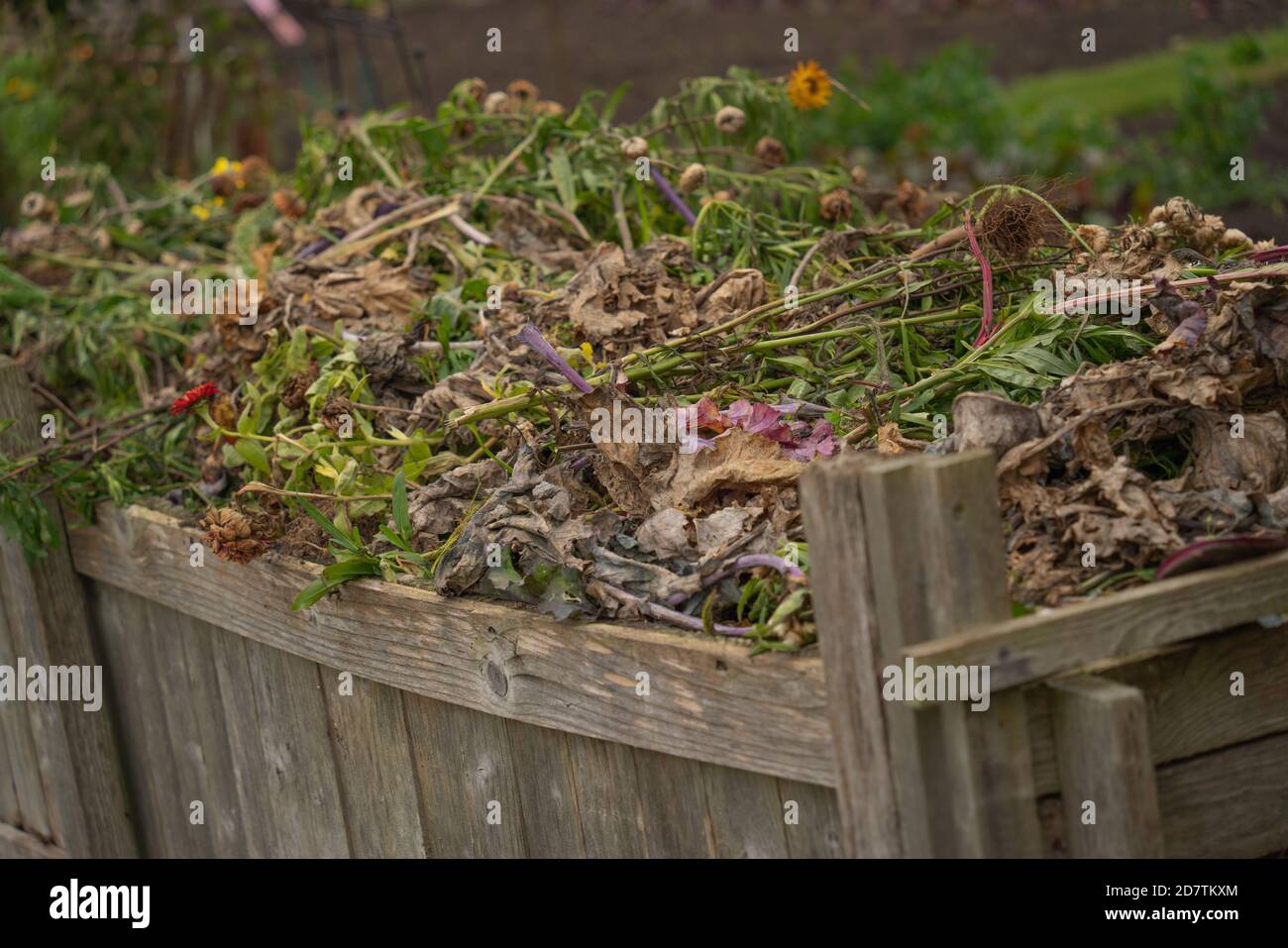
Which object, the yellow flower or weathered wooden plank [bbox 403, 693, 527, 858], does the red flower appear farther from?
the yellow flower

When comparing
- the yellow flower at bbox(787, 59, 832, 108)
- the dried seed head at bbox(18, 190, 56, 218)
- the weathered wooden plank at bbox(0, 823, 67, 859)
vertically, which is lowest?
the weathered wooden plank at bbox(0, 823, 67, 859)

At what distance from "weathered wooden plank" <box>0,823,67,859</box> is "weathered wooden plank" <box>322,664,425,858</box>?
1486mm

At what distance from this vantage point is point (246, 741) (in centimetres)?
328

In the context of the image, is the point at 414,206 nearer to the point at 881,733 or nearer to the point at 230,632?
the point at 230,632

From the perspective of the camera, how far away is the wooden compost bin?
5.89ft

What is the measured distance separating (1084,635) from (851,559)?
0.32 meters

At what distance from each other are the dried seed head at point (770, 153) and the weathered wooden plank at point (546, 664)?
66.7 inches

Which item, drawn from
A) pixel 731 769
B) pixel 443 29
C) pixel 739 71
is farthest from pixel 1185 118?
pixel 443 29

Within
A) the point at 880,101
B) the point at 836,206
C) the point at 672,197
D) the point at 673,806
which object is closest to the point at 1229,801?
the point at 673,806

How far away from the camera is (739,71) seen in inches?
155

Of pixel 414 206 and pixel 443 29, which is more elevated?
pixel 443 29

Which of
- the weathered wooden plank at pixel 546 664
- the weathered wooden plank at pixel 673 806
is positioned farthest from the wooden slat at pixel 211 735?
the weathered wooden plank at pixel 673 806

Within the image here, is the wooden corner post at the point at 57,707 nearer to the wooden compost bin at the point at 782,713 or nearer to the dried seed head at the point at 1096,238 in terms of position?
the wooden compost bin at the point at 782,713

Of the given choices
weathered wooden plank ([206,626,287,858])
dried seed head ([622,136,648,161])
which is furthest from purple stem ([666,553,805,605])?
dried seed head ([622,136,648,161])
